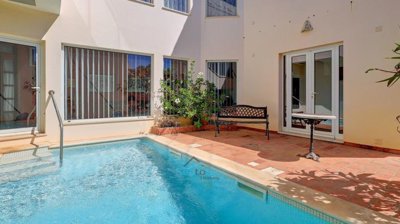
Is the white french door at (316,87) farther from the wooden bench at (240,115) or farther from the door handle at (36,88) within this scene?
the door handle at (36,88)

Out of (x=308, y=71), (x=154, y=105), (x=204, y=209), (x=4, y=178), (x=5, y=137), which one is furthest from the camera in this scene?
(x=154, y=105)

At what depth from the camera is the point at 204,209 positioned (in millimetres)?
3225

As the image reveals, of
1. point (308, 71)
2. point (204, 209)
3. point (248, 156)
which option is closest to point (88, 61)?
point (248, 156)

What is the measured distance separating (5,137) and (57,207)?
12.3 feet

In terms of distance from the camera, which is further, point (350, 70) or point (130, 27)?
point (130, 27)

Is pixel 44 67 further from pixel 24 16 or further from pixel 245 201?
pixel 245 201

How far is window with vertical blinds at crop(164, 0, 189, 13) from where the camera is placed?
346 inches

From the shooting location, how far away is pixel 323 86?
6898mm

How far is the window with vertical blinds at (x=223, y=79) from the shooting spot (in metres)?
9.73

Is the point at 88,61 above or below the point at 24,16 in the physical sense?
below

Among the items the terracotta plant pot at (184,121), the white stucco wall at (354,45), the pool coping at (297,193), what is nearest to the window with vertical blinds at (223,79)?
the terracotta plant pot at (184,121)

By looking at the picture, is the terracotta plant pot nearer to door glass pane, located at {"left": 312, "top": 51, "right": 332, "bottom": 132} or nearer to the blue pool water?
the blue pool water

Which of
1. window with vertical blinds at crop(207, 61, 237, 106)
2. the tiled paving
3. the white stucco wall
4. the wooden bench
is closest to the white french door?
the white stucco wall

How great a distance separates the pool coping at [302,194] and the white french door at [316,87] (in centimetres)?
383
